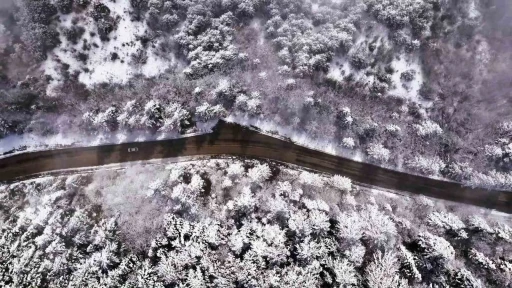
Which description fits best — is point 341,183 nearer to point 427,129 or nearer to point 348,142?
point 348,142

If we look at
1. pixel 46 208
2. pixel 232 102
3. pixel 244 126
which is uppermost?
pixel 232 102

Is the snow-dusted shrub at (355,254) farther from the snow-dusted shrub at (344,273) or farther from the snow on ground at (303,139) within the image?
the snow on ground at (303,139)

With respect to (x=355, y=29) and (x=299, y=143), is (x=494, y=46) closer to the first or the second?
(x=355, y=29)

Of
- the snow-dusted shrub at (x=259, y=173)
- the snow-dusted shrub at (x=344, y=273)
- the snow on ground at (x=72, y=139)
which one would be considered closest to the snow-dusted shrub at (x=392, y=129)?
the snow-dusted shrub at (x=259, y=173)

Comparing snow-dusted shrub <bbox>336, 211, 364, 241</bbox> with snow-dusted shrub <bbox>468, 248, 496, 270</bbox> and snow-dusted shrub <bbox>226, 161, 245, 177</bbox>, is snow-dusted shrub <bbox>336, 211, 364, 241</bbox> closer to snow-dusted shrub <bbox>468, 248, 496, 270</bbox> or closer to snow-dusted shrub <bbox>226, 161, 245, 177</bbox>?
snow-dusted shrub <bbox>226, 161, 245, 177</bbox>

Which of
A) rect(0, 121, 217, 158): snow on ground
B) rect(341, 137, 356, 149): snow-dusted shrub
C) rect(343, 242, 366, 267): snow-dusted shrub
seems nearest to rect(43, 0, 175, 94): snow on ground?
rect(0, 121, 217, 158): snow on ground

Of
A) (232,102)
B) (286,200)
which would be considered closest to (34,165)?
(232,102)
